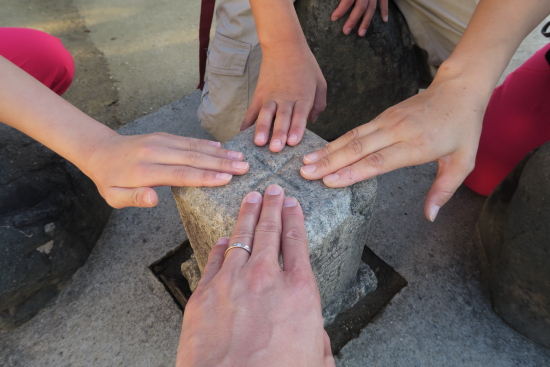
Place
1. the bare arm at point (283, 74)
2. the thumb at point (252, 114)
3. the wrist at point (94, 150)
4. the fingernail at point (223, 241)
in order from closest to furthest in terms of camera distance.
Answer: the fingernail at point (223, 241), the wrist at point (94, 150), the bare arm at point (283, 74), the thumb at point (252, 114)

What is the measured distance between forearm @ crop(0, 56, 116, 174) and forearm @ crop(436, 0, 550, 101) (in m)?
1.20

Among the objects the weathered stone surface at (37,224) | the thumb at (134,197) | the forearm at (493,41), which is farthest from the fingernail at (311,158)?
the weathered stone surface at (37,224)

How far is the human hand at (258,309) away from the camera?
2.38 ft

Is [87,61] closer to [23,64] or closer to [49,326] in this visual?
[23,64]

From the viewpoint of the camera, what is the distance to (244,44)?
1.74 meters

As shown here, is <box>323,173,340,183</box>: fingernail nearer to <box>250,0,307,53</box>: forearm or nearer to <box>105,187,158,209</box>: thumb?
<box>105,187,158,209</box>: thumb

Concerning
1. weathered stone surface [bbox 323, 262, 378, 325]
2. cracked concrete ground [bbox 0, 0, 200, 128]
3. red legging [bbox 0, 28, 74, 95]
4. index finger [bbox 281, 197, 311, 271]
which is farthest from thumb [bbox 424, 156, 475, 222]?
cracked concrete ground [bbox 0, 0, 200, 128]

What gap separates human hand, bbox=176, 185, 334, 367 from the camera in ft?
2.38

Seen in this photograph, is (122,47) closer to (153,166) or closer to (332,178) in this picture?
(153,166)

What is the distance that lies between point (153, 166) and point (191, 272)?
2.17 feet

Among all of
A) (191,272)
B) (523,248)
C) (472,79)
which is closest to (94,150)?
(191,272)

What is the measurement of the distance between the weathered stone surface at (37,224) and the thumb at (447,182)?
4.56 feet

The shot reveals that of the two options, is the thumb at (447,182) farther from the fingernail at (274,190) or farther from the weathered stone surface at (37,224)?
the weathered stone surface at (37,224)

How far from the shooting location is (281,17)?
1.43m
